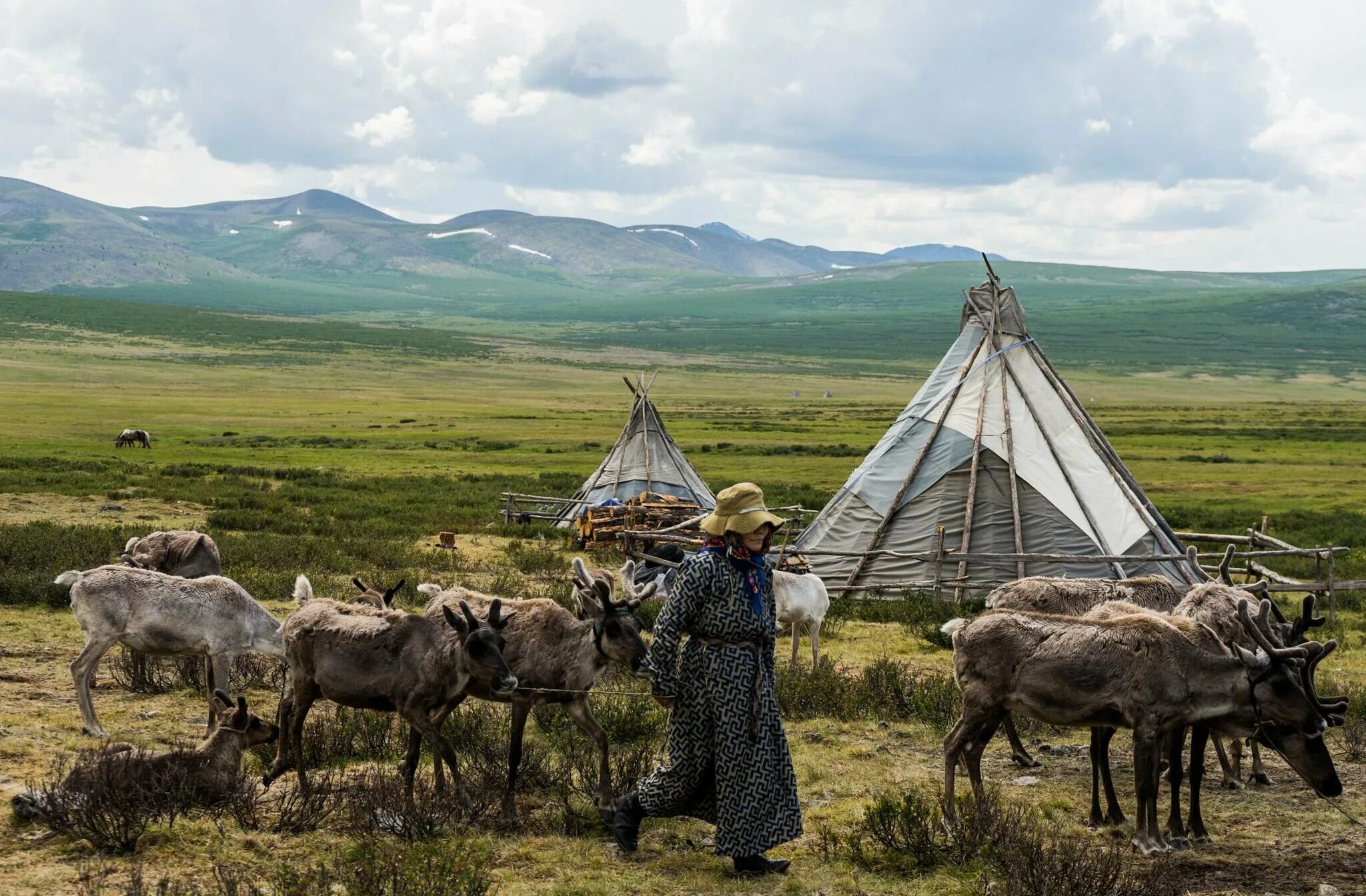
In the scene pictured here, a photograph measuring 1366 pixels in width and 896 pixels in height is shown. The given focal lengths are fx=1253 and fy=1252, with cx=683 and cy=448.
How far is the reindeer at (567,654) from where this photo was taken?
315 inches

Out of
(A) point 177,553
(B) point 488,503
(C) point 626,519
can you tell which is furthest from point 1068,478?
(B) point 488,503

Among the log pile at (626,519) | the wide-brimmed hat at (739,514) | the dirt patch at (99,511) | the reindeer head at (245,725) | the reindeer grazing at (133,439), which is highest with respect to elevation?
the wide-brimmed hat at (739,514)

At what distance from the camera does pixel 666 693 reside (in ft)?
23.3

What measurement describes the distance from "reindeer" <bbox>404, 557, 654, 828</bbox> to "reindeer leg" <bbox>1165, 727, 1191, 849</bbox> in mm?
3511

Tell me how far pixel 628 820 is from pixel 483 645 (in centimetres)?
143

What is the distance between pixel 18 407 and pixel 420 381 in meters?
51.5

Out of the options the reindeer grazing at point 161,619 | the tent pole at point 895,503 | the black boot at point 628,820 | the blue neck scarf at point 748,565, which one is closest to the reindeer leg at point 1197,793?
the blue neck scarf at point 748,565

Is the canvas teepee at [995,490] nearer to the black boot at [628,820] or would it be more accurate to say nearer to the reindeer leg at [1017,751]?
the reindeer leg at [1017,751]

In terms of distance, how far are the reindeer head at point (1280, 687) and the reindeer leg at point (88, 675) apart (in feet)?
26.3

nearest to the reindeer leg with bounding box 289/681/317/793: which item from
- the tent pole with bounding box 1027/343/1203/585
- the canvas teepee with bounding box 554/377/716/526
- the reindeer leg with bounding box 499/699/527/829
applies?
the reindeer leg with bounding box 499/699/527/829

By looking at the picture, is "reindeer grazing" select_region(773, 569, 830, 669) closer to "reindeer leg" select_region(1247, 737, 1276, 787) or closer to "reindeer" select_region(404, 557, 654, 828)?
"reindeer leg" select_region(1247, 737, 1276, 787)

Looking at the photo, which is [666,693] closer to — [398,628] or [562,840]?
[562,840]

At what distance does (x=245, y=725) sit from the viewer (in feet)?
25.8

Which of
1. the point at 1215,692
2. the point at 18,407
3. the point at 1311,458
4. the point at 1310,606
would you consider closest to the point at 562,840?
the point at 1215,692
